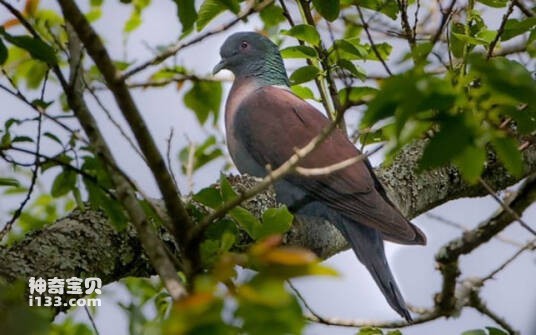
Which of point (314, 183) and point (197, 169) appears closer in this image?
point (314, 183)

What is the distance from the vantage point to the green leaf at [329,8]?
2453 mm

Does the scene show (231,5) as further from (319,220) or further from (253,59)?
(253,59)

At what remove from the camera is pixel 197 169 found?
3.96 metres

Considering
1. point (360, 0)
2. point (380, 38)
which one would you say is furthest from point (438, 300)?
point (380, 38)

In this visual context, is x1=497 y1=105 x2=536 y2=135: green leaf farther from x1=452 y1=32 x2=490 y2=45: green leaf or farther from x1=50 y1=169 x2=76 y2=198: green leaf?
x1=50 y1=169 x2=76 y2=198: green leaf

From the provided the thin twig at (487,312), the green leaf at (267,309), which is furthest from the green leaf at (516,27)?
the green leaf at (267,309)

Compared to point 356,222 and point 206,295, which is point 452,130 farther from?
point 356,222

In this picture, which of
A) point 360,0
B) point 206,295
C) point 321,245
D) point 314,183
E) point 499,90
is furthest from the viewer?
point 314,183

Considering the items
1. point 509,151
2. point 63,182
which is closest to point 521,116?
point 509,151

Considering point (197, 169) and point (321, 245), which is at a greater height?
point (197, 169)

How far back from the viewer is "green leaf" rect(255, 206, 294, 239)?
215 cm

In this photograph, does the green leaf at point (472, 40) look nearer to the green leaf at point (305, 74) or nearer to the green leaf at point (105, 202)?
the green leaf at point (305, 74)

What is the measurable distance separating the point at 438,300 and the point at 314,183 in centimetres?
173

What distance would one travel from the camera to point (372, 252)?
10.9 ft
